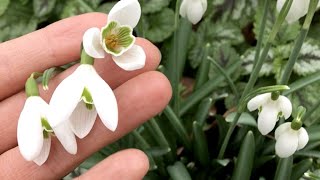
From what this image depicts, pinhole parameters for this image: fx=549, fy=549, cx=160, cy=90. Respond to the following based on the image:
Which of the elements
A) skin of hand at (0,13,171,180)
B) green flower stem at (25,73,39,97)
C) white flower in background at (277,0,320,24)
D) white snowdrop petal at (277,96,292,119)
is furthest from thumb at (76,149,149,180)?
white flower in background at (277,0,320,24)

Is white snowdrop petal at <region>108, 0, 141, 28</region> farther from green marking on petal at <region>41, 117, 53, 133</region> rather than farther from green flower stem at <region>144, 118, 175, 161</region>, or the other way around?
green flower stem at <region>144, 118, 175, 161</region>

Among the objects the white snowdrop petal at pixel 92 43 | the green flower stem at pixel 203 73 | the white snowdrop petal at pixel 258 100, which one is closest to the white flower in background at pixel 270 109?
the white snowdrop petal at pixel 258 100

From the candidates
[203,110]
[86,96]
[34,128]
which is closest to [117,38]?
[86,96]

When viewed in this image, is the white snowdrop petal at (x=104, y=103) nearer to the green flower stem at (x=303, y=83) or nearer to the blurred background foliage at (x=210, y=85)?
the blurred background foliage at (x=210, y=85)

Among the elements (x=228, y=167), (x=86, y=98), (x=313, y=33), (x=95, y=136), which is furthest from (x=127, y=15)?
(x=313, y=33)

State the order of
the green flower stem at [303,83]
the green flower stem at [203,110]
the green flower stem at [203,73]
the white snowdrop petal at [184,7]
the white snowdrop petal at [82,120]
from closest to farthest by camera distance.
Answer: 1. the white snowdrop petal at [82,120]
2. the white snowdrop petal at [184,7]
3. the green flower stem at [303,83]
4. the green flower stem at [203,110]
5. the green flower stem at [203,73]

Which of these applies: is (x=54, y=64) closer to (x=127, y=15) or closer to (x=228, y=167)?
(x=127, y=15)

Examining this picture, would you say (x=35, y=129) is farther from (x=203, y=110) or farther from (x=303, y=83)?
(x=303, y=83)
